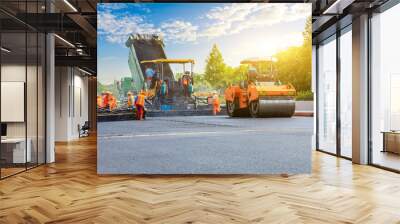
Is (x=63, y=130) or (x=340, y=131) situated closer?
(x=340, y=131)

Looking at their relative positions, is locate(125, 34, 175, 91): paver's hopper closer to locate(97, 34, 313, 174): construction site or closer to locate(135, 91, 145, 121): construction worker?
locate(97, 34, 313, 174): construction site

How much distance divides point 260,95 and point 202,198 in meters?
Answer: 2.52

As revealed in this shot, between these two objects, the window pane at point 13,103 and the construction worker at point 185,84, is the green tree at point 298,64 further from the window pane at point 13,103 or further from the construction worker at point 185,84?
the window pane at point 13,103

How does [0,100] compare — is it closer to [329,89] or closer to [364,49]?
[364,49]

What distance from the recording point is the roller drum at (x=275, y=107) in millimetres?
6848

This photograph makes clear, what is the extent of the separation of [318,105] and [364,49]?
10.9ft

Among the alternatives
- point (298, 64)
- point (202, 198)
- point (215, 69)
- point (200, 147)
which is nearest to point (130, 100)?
point (200, 147)

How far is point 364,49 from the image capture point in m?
8.04

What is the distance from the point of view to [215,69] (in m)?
6.66

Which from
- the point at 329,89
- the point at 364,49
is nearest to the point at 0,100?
the point at 364,49

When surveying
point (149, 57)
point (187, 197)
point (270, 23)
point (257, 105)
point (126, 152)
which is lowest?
point (187, 197)

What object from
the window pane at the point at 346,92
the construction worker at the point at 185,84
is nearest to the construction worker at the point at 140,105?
the construction worker at the point at 185,84

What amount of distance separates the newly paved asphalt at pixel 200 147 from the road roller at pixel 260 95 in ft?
0.78

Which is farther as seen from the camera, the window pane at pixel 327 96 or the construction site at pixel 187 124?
the window pane at pixel 327 96
